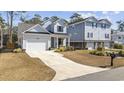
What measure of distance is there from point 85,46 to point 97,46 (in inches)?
9.5

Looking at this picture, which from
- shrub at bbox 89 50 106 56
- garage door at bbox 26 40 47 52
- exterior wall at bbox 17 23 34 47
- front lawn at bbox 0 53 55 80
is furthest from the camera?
shrub at bbox 89 50 106 56

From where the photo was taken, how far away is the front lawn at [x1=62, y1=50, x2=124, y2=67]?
634 centimetres

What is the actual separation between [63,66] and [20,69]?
825 mm

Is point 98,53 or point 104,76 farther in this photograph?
point 98,53

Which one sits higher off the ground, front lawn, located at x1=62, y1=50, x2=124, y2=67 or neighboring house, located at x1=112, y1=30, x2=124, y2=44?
neighboring house, located at x1=112, y1=30, x2=124, y2=44

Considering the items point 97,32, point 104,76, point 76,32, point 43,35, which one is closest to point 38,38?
point 43,35

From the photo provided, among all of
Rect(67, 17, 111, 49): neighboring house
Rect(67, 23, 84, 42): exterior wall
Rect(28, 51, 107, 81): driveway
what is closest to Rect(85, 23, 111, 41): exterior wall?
Rect(67, 17, 111, 49): neighboring house

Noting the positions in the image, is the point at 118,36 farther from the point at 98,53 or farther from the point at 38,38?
the point at 38,38

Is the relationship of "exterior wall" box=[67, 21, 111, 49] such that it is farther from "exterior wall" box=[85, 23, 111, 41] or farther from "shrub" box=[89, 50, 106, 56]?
"shrub" box=[89, 50, 106, 56]

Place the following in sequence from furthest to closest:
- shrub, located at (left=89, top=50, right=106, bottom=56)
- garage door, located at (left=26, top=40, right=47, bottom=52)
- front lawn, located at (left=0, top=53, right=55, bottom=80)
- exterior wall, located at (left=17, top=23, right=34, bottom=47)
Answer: shrub, located at (left=89, top=50, right=106, bottom=56)
garage door, located at (left=26, top=40, right=47, bottom=52)
exterior wall, located at (left=17, top=23, right=34, bottom=47)
front lawn, located at (left=0, top=53, right=55, bottom=80)

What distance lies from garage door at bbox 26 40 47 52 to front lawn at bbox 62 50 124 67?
0.45m

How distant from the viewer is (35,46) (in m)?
6.41
